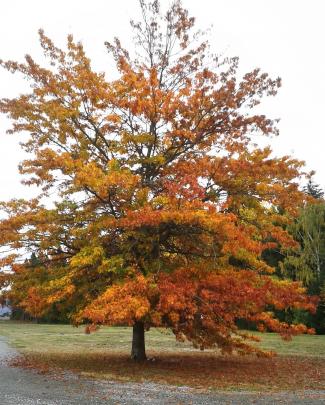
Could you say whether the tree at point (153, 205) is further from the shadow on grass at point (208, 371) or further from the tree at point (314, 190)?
the tree at point (314, 190)

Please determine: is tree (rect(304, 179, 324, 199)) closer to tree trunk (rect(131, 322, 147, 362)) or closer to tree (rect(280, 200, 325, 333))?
tree (rect(280, 200, 325, 333))

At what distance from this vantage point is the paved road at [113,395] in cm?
884

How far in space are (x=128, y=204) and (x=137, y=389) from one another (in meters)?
4.83

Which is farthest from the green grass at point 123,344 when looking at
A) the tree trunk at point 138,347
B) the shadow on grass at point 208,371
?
the shadow on grass at point 208,371

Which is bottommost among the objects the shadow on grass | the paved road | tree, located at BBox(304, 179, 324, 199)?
the paved road

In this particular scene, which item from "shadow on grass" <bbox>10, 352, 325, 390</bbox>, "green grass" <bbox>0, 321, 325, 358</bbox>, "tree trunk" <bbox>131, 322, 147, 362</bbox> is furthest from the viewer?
"green grass" <bbox>0, 321, 325, 358</bbox>

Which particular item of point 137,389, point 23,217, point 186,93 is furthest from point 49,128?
point 137,389

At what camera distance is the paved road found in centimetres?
884

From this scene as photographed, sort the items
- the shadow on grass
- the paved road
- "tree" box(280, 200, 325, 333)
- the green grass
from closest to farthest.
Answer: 1. the paved road
2. the shadow on grass
3. the green grass
4. "tree" box(280, 200, 325, 333)

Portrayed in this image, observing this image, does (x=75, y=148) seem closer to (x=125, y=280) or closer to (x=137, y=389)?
(x=125, y=280)

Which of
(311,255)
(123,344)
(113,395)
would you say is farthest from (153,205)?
(311,255)

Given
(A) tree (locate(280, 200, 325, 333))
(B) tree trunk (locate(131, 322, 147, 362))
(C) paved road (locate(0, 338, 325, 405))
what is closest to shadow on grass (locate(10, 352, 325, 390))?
(B) tree trunk (locate(131, 322, 147, 362))

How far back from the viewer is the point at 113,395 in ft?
31.0

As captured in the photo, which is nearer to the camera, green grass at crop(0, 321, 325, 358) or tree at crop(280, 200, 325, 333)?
green grass at crop(0, 321, 325, 358)
